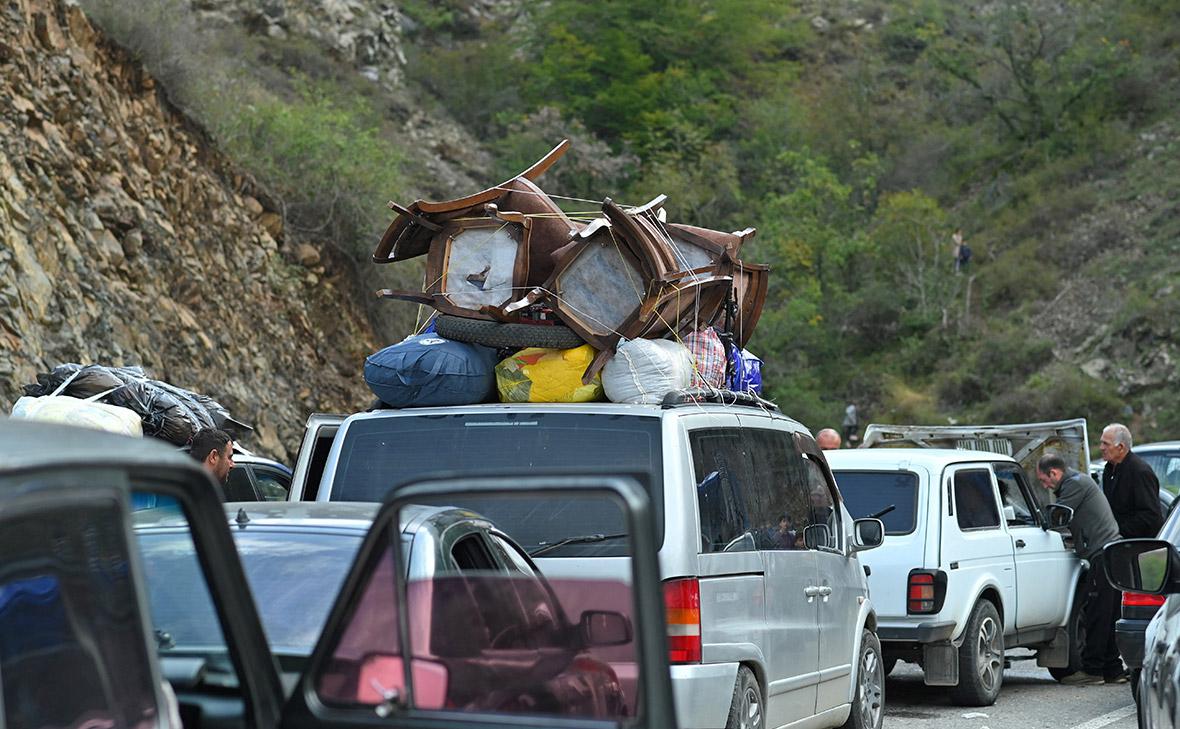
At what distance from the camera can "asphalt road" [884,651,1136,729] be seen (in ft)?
32.5

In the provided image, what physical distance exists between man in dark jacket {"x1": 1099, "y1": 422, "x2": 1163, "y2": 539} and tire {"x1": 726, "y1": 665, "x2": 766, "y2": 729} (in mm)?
6619

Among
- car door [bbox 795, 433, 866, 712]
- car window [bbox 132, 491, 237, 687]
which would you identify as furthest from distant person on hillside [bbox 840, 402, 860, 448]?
car window [bbox 132, 491, 237, 687]

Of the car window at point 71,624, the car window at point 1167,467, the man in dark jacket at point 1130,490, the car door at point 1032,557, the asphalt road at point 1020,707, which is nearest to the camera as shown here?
the car window at point 71,624

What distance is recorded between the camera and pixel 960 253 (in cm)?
4619

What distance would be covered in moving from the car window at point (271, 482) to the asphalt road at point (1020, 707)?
4.88 meters

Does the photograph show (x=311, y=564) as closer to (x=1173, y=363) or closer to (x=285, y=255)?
(x=285, y=255)

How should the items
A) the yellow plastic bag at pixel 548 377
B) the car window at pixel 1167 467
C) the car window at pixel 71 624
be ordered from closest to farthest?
the car window at pixel 71 624 → the yellow plastic bag at pixel 548 377 → the car window at pixel 1167 467

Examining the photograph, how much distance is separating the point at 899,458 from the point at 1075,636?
2.66 metres

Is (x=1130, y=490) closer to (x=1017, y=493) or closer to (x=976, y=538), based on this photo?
(x=1017, y=493)

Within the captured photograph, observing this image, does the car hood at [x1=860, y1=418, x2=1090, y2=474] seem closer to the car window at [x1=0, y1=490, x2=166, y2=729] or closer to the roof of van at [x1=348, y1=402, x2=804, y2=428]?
the roof of van at [x1=348, y1=402, x2=804, y2=428]

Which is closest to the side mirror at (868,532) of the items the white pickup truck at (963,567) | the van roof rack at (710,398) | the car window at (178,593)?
the van roof rack at (710,398)

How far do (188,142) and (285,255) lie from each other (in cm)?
256

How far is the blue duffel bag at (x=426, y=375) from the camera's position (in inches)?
282

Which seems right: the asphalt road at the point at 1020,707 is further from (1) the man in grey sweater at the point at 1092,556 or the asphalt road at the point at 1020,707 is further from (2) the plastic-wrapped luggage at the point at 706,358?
(2) the plastic-wrapped luggage at the point at 706,358
